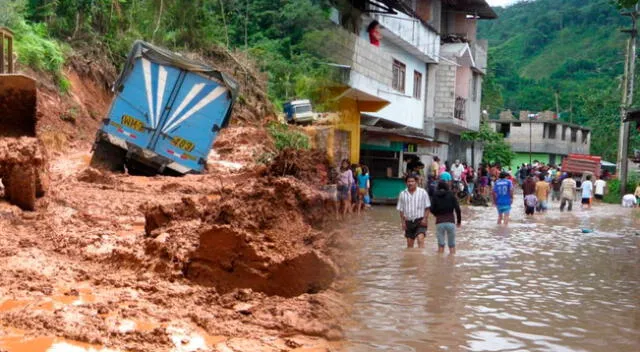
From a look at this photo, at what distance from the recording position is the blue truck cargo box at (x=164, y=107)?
13.5 meters

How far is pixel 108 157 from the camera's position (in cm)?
1446

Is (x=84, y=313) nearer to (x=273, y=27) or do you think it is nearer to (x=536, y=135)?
(x=273, y=27)

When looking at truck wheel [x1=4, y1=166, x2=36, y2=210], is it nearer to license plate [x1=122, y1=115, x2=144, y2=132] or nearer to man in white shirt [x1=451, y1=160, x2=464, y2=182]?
license plate [x1=122, y1=115, x2=144, y2=132]

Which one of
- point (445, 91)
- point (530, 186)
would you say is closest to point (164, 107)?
point (530, 186)

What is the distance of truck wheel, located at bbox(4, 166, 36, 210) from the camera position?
8.23 metres

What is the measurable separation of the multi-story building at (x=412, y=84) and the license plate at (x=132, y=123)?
3.83 meters

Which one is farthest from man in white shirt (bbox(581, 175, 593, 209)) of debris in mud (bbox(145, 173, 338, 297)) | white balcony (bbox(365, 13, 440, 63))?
debris in mud (bbox(145, 173, 338, 297))

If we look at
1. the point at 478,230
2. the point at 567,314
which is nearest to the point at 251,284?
the point at 567,314

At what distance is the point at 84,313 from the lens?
4855 mm

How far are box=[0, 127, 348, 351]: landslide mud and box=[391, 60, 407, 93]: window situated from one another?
14.2 m

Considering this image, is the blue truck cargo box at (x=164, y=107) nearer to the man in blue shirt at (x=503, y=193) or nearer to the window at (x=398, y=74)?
the man in blue shirt at (x=503, y=193)

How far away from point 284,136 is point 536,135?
1503 inches

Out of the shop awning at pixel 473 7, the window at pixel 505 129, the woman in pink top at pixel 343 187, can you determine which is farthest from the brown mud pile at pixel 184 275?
the window at pixel 505 129

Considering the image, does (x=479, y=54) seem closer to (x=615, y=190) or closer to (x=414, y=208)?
(x=615, y=190)
